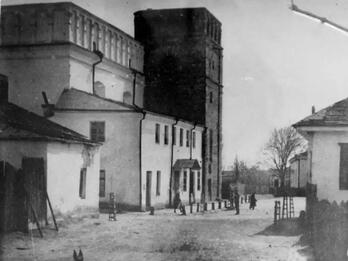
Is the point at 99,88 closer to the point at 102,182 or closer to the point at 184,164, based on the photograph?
the point at 102,182

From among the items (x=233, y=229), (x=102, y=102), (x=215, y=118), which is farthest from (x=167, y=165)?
(x=233, y=229)

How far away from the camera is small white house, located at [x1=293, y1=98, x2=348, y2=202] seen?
57.5 feet

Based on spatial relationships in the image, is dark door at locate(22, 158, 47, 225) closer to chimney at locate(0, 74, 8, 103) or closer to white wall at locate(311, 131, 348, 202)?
white wall at locate(311, 131, 348, 202)

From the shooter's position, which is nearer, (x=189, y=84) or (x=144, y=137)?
(x=144, y=137)

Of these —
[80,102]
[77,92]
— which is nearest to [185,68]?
[77,92]

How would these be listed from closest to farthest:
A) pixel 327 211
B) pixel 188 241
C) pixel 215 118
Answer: pixel 327 211 → pixel 188 241 → pixel 215 118

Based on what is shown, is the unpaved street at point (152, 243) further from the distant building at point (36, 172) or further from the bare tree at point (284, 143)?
the bare tree at point (284, 143)

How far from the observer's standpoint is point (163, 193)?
3159 centimetres

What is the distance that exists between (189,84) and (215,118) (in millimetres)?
4709

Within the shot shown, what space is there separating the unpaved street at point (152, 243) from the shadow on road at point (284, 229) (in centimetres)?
29

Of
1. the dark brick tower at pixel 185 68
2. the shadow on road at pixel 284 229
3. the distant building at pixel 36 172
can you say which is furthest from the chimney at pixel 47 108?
the shadow on road at pixel 284 229

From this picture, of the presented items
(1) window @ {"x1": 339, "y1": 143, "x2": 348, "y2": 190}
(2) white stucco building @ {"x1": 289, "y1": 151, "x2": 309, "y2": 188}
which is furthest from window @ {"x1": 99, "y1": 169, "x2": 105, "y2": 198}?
(2) white stucco building @ {"x1": 289, "y1": 151, "x2": 309, "y2": 188}

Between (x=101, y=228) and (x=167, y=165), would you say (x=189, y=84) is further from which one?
(x=101, y=228)

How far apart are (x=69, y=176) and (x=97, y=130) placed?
837cm
